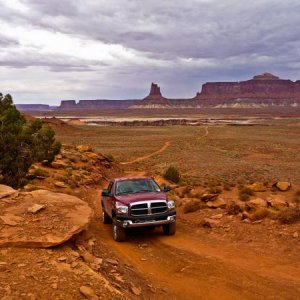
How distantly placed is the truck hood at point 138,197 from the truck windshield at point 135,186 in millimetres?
407

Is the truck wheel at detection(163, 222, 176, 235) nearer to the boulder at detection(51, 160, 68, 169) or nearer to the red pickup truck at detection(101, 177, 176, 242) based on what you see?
the red pickup truck at detection(101, 177, 176, 242)

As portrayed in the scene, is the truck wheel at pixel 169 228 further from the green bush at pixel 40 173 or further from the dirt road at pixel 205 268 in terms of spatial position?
the green bush at pixel 40 173

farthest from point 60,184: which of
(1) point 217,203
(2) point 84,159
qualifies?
(2) point 84,159

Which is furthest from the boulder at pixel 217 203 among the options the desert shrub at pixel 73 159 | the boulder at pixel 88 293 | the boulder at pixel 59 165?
the desert shrub at pixel 73 159

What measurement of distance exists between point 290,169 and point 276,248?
83.0ft

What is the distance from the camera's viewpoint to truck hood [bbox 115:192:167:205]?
1138 cm

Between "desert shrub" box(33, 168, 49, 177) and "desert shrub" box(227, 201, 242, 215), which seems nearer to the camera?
"desert shrub" box(227, 201, 242, 215)

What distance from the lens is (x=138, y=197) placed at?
11.5 m

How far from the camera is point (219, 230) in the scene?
40.7ft

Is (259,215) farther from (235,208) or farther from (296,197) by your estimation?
(296,197)

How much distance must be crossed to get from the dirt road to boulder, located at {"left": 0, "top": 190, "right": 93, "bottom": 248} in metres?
1.34

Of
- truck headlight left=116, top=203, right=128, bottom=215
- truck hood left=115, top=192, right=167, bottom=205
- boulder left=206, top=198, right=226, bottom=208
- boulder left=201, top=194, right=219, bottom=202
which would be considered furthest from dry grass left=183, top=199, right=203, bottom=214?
truck headlight left=116, top=203, right=128, bottom=215

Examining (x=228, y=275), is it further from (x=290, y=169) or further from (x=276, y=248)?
(x=290, y=169)

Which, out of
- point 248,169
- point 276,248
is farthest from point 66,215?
point 248,169
